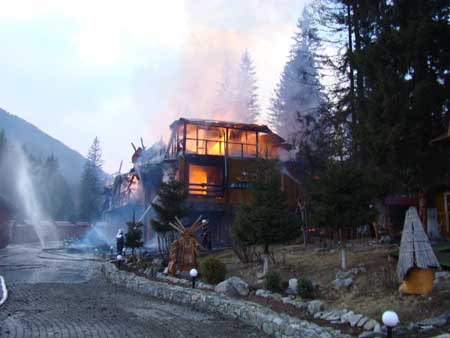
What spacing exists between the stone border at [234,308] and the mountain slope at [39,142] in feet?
409

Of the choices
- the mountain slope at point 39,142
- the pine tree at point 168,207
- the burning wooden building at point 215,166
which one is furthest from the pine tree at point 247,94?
the mountain slope at point 39,142

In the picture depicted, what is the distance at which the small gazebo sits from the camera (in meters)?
8.56

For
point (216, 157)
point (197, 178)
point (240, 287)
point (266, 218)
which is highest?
point (216, 157)

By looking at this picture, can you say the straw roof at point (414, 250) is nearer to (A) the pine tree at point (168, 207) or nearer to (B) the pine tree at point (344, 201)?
(B) the pine tree at point (344, 201)

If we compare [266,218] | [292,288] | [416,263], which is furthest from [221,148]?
[416,263]

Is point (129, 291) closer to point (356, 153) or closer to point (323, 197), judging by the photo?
point (323, 197)

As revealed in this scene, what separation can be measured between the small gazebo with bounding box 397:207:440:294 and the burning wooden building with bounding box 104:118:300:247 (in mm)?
16353

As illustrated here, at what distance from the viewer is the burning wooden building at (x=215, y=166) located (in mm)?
26438

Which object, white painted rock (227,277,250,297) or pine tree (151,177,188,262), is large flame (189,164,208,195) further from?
white painted rock (227,277,250,297)

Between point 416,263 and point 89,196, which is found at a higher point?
point 89,196

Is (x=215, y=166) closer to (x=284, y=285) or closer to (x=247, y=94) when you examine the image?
(x=284, y=285)

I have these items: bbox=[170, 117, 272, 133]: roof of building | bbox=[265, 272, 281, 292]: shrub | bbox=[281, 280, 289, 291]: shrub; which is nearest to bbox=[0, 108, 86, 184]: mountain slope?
bbox=[170, 117, 272, 133]: roof of building

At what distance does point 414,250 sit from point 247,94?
51.9 meters

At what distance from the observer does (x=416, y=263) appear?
8555mm
